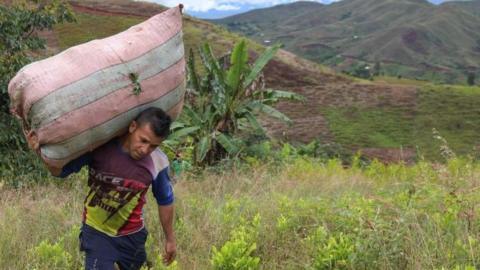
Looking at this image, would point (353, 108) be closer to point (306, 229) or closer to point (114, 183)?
point (306, 229)

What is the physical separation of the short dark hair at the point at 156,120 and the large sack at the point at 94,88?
0.15 feet

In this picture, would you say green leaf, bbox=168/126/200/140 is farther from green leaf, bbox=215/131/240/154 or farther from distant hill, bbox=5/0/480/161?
distant hill, bbox=5/0/480/161

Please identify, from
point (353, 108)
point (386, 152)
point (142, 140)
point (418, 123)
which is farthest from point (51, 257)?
point (353, 108)

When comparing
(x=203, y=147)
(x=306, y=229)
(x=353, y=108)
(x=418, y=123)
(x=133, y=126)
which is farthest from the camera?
(x=353, y=108)

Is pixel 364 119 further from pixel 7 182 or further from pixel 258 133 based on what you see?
pixel 7 182

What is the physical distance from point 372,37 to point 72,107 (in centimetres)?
19146

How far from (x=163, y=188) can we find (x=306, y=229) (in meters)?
1.40

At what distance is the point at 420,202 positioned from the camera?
3.98 metres

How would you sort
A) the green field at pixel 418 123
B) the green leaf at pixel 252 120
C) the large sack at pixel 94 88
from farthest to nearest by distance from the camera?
the green field at pixel 418 123, the green leaf at pixel 252 120, the large sack at pixel 94 88

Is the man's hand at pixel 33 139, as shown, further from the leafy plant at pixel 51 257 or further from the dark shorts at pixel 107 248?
the leafy plant at pixel 51 257

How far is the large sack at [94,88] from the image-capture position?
2.52 m

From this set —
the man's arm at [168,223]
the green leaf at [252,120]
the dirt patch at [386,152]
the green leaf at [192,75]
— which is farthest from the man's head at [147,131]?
the dirt patch at [386,152]

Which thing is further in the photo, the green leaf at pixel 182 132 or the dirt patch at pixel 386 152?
the dirt patch at pixel 386 152

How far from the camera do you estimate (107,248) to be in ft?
9.17
